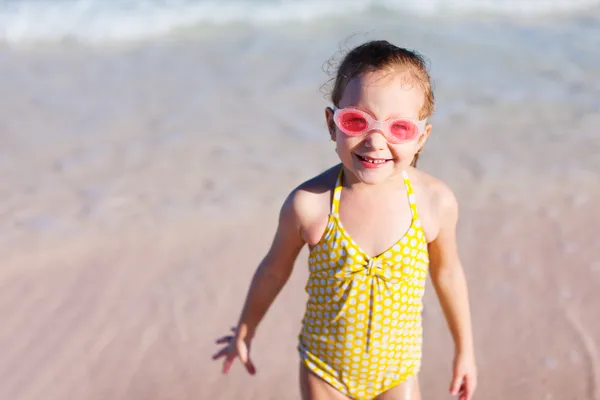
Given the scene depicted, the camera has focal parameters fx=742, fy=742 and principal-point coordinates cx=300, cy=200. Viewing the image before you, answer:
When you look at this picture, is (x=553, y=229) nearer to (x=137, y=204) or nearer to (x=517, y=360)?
(x=517, y=360)

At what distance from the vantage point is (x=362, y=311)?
82.5 inches

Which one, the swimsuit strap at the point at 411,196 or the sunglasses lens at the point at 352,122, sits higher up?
the sunglasses lens at the point at 352,122

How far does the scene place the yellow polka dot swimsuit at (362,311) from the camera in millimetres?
2055

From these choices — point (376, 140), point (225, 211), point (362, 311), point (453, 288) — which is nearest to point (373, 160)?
point (376, 140)

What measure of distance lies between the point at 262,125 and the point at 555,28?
3693mm

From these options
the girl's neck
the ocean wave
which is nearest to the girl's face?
the girl's neck

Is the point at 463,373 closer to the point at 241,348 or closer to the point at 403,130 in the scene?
the point at 241,348

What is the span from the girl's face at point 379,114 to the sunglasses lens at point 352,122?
0.06 feet

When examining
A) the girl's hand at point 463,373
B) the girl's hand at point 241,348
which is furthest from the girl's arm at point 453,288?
the girl's hand at point 241,348

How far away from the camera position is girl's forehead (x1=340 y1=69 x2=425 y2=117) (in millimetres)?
1905

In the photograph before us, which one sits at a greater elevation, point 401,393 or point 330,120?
point 330,120

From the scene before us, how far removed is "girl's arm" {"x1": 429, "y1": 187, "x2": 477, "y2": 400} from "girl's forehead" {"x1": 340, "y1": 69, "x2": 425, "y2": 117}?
0.36m

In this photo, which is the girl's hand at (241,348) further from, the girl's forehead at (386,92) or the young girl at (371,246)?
the girl's forehead at (386,92)

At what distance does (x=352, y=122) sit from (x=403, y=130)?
13 cm
